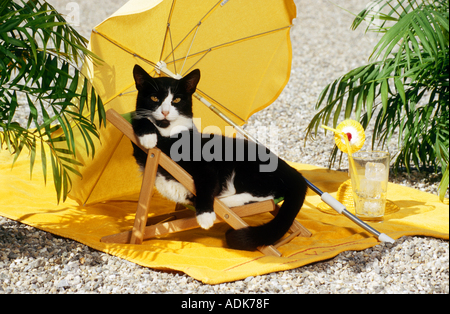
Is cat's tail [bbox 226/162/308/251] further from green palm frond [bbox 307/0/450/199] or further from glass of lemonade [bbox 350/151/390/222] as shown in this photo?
green palm frond [bbox 307/0/450/199]

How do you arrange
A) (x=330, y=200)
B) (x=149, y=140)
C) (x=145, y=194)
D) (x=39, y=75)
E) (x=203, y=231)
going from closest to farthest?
1. (x=39, y=75)
2. (x=149, y=140)
3. (x=145, y=194)
4. (x=330, y=200)
5. (x=203, y=231)

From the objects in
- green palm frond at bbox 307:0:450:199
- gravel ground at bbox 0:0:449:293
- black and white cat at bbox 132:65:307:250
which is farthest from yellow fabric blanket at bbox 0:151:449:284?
green palm frond at bbox 307:0:450:199

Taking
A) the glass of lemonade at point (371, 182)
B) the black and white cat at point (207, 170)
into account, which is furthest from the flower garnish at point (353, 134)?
the black and white cat at point (207, 170)

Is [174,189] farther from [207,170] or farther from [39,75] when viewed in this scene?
[39,75]

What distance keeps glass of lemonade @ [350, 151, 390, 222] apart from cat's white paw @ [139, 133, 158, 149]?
117 cm

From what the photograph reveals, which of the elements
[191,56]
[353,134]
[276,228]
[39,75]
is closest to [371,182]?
[353,134]

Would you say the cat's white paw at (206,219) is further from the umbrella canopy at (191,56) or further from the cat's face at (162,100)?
the umbrella canopy at (191,56)

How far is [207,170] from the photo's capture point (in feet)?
6.45

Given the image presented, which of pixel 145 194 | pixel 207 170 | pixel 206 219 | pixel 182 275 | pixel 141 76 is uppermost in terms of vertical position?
pixel 141 76

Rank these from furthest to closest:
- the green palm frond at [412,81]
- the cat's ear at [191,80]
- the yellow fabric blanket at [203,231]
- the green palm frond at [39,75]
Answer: the green palm frond at [412,81] → the cat's ear at [191,80] → the yellow fabric blanket at [203,231] → the green palm frond at [39,75]

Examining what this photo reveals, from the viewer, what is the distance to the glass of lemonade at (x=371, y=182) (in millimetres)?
2387

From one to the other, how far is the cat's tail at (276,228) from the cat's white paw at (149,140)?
0.56 meters

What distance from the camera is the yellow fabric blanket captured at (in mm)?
1889

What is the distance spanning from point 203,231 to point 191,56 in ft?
3.26
